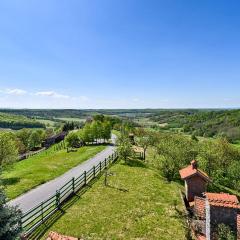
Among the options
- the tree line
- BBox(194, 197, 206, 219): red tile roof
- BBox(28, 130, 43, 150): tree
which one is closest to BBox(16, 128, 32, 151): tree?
BBox(28, 130, 43, 150): tree

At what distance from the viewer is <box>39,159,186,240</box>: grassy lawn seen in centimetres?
2027

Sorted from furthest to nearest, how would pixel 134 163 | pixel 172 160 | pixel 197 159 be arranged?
1. pixel 134 163
2. pixel 197 159
3. pixel 172 160

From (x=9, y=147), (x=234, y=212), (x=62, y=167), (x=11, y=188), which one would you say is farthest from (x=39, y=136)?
(x=234, y=212)

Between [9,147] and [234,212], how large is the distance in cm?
4209

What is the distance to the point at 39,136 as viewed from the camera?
123500 millimetres

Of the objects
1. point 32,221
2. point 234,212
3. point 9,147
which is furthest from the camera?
point 9,147

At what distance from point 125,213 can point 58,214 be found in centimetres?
577

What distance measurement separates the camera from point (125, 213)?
79.1 feet

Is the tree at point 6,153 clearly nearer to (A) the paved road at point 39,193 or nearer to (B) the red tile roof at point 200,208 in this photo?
(A) the paved road at point 39,193

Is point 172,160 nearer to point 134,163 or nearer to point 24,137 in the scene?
point 134,163

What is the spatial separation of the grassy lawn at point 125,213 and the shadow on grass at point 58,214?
28 cm

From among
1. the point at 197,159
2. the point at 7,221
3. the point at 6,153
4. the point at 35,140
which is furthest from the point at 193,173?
the point at 35,140

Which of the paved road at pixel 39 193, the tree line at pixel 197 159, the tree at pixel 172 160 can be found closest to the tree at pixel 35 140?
the tree line at pixel 197 159

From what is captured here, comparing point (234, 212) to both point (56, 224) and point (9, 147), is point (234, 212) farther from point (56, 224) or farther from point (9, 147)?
point (9, 147)
